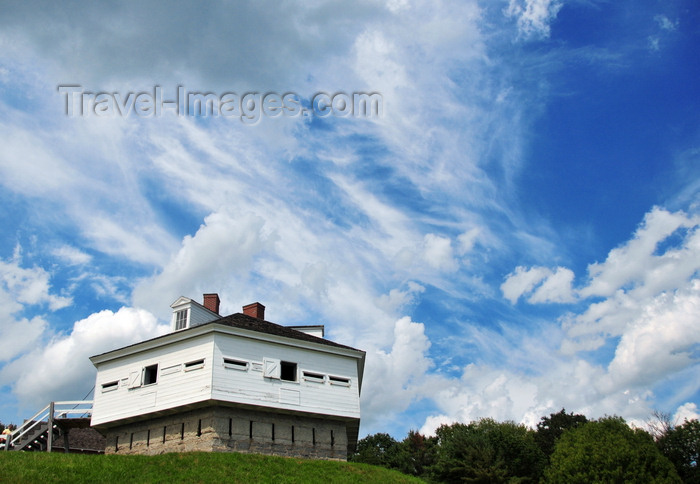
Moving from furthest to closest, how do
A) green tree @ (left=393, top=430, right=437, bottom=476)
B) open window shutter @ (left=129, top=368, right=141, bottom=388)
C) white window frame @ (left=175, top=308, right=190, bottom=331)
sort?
green tree @ (left=393, top=430, right=437, bottom=476)
white window frame @ (left=175, top=308, right=190, bottom=331)
open window shutter @ (left=129, top=368, right=141, bottom=388)

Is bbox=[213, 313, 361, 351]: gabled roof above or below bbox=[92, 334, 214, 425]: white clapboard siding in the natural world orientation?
above

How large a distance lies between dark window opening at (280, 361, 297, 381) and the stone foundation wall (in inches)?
82.9

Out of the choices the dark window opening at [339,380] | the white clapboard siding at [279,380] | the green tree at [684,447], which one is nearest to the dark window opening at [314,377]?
the white clapboard siding at [279,380]

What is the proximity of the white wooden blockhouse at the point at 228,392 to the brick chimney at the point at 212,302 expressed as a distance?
4.42m

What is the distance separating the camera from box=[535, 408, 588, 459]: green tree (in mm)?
66588

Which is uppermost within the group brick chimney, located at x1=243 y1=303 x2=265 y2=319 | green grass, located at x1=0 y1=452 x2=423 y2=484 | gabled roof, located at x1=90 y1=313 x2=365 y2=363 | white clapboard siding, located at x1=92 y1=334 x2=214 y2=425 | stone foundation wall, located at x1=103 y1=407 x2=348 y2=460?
brick chimney, located at x1=243 y1=303 x2=265 y2=319

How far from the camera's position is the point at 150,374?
29.8 m

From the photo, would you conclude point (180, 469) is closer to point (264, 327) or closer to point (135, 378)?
point (135, 378)

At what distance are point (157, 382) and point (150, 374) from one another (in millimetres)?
1877

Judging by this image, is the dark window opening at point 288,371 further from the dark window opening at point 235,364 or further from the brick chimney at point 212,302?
the brick chimney at point 212,302

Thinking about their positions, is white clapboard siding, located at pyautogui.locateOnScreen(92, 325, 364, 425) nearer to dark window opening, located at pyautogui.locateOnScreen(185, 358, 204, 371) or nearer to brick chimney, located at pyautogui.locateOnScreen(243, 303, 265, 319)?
dark window opening, located at pyautogui.locateOnScreen(185, 358, 204, 371)

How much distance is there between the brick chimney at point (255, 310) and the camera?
119 ft

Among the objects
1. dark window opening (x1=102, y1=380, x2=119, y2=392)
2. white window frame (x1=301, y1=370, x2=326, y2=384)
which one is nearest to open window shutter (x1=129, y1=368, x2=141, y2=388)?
dark window opening (x1=102, y1=380, x2=119, y2=392)

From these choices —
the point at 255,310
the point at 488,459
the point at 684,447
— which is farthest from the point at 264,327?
the point at 684,447
